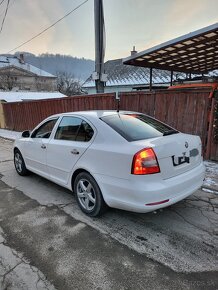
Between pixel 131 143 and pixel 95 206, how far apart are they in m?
1.09

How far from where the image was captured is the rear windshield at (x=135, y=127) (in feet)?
10.7

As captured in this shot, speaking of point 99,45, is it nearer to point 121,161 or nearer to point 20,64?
point 121,161

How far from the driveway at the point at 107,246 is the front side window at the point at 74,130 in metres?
1.14

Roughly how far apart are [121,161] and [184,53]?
22.4 ft

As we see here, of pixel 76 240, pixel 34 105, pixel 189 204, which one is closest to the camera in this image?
pixel 76 240

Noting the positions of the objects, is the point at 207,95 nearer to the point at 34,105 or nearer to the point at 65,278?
Answer: the point at 65,278

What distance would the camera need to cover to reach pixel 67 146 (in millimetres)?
3801

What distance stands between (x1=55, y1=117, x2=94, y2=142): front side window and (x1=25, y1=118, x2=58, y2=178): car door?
1.11 feet

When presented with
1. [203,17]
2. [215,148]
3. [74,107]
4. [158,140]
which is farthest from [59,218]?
[203,17]

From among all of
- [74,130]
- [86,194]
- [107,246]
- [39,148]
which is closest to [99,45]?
[39,148]

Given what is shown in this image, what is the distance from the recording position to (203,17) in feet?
27.9

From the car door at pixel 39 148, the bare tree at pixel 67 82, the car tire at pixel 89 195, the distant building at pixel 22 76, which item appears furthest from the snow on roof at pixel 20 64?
the car tire at pixel 89 195

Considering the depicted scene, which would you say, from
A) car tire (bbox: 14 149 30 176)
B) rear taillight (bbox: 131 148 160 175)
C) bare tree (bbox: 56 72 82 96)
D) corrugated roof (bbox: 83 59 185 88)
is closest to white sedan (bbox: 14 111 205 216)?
rear taillight (bbox: 131 148 160 175)

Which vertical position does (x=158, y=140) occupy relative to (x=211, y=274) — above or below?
above
